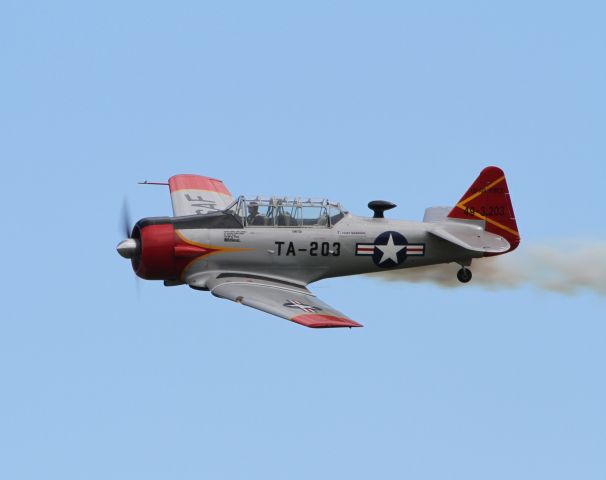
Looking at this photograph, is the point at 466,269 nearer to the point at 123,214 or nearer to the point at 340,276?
the point at 340,276

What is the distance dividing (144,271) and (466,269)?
6198 millimetres

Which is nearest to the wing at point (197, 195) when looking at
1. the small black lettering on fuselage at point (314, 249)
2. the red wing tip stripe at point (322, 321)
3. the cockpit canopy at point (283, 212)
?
the cockpit canopy at point (283, 212)

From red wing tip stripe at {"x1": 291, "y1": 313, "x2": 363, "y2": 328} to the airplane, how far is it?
1.11 m

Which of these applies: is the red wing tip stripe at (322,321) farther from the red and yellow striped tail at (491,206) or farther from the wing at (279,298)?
the red and yellow striped tail at (491,206)

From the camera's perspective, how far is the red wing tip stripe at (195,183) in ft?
119

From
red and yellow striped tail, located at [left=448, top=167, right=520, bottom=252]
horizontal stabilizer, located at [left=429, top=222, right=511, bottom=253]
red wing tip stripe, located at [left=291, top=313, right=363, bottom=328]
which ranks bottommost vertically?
red wing tip stripe, located at [left=291, top=313, right=363, bottom=328]

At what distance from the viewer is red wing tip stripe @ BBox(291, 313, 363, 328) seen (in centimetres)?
2997

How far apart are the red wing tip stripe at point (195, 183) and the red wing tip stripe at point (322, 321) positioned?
6.45 meters

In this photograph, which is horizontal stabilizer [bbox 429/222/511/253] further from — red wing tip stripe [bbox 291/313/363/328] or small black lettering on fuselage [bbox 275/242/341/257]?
red wing tip stripe [bbox 291/313/363/328]

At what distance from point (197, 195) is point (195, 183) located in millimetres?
650

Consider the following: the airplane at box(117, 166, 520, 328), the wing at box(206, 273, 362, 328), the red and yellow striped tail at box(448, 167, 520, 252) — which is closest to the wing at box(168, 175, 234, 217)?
the airplane at box(117, 166, 520, 328)

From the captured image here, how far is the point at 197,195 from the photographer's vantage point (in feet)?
118

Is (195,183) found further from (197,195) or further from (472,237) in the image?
(472,237)

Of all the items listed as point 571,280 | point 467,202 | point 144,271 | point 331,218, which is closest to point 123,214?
point 144,271
